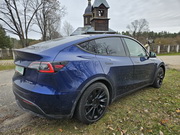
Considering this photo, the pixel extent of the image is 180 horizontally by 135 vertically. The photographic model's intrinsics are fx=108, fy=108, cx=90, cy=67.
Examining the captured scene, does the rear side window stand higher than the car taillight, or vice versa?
the rear side window

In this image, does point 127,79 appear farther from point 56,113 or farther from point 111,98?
point 56,113

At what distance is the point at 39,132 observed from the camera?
182 centimetres

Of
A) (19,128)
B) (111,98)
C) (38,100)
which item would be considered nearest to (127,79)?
(111,98)

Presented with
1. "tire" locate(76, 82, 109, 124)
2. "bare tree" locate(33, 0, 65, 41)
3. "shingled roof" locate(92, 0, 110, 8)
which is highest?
"shingled roof" locate(92, 0, 110, 8)

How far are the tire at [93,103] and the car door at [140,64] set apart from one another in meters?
1.05

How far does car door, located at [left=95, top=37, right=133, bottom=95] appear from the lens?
2.06 m

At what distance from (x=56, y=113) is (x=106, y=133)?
2.92ft

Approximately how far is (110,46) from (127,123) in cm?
154

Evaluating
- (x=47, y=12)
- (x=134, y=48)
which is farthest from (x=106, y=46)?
(x=47, y=12)

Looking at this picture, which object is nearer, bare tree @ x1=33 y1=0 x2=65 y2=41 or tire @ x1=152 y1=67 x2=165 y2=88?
tire @ x1=152 y1=67 x2=165 y2=88

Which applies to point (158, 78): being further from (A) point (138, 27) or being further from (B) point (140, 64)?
(A) point (138, 27)

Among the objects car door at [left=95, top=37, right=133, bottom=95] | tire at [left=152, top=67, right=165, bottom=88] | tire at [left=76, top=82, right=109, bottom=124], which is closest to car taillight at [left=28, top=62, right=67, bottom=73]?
tire at [left=76, top=82, right=109, bottom=124]

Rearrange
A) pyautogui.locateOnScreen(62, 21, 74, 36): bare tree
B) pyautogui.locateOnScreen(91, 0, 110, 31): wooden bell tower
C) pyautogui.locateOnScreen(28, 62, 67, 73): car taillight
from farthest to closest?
pyautogui.locateOnScreen(62, 21, 74, 36): bare tree, pyautogui.locateOnScreen(91, 0, 110, 31): wooden bell tower, pyautogui.locateOnScreen(28, 62, 67, 73): car taillight

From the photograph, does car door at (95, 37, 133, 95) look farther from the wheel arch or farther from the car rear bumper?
the car rear bumper
